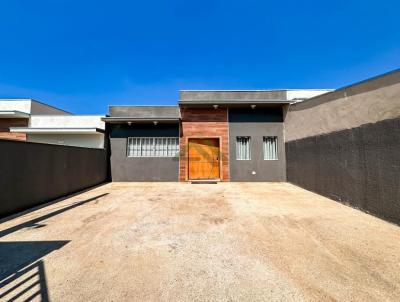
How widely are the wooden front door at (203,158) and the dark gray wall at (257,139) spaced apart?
2.59 feet

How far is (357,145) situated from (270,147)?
439 cm

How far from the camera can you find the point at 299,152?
7391mm

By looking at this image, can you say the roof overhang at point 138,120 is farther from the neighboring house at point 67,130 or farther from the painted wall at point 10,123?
the painted wall at point 10,123

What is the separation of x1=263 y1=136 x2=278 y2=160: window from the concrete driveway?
178 inches

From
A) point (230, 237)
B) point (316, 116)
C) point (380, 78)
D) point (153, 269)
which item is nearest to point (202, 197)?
point (230, 237)

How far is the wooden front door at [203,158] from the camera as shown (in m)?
9.05

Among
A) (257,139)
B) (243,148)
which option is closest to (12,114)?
(243,148)

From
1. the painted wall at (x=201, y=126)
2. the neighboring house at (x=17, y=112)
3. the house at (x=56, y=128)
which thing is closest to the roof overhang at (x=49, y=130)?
the house at (x=56, y=128)

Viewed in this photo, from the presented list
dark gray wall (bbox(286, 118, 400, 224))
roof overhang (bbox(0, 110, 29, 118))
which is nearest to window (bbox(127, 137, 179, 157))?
dark gray wall (bbox(286, 118, 400, 224))

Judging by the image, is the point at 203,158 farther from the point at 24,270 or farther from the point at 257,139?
the point at 24,270

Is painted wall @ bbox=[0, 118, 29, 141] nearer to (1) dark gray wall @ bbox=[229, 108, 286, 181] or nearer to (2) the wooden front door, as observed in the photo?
(2) the wooden front door

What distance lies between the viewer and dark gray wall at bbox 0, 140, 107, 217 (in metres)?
4.19

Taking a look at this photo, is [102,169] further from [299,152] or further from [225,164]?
[299,152]

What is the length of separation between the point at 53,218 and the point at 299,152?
27.4 ft
